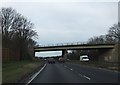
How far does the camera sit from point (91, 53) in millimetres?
138750

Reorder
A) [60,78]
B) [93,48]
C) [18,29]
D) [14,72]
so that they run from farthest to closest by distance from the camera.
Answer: [93,48] → [18,29] → [14,72] → [60,78]

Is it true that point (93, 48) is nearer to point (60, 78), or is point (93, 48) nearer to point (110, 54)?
point (110, 54)

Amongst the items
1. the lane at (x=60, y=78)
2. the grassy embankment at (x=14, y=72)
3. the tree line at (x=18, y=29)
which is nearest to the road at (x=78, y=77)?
the lane at (x=60, y=78)

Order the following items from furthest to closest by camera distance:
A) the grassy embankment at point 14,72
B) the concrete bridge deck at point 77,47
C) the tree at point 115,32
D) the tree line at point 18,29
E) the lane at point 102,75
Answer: the tree at point 115,32 < the concrete bridge deck at point 77,47 < the tree line at point 18,29 < the grassy embankment at point 14,72 < the lane at point 102,75

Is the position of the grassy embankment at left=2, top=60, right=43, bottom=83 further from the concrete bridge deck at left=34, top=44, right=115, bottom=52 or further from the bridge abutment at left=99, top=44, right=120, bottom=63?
the concrete bridge deck at left=34, top=44, right=115, bottom=52

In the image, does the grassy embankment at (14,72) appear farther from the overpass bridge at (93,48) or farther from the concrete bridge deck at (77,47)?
the concrete bridge deck at (77,47)

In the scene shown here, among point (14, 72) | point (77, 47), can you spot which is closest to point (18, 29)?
point (77, 47)

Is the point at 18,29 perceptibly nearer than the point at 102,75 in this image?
No

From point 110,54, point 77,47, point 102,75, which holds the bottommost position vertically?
point 102,75

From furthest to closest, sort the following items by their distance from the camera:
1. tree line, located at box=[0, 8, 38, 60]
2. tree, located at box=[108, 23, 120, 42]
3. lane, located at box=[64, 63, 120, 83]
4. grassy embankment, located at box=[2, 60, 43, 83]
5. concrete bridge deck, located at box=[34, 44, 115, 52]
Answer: tree, located at box=[108, 23, 120, 42]
concrete bridge deck, located at box=[34, 44, 115, 52]
tree line, located at box=[0, 8, 38, 60]
grassy embankment, located at box=[2, 60, 43, 83]
lane, located at box=[64, 63, 120, 83]

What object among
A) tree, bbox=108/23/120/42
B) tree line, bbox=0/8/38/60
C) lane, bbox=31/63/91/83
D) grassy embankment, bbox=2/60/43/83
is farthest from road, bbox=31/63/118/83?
tree, bbox=108/23/120/42

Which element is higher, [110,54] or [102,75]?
[110,54]

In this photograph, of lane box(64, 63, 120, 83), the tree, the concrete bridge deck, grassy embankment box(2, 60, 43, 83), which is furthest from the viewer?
the tree

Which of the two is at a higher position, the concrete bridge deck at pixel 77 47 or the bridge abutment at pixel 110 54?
the concrete bridge deck at pixel 77 47
